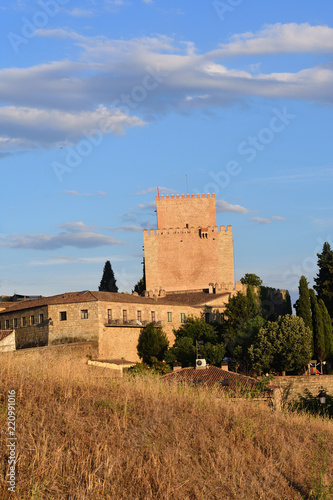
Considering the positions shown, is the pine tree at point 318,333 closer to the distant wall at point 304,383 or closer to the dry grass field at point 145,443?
the distant wall at point 304,383

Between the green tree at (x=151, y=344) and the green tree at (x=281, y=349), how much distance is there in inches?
281

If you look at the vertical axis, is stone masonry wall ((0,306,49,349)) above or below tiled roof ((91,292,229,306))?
below

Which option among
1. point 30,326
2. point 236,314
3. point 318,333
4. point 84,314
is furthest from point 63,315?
point 318,333

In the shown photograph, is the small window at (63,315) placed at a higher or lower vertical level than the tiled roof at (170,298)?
lower

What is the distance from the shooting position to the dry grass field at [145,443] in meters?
8.45

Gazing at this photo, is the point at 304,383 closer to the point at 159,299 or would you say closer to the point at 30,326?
the point at 30,326

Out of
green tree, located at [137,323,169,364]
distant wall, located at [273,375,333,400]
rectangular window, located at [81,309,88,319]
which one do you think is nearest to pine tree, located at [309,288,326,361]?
green tree, located at [137,323,169,364]

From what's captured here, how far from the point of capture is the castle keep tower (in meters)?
63.4

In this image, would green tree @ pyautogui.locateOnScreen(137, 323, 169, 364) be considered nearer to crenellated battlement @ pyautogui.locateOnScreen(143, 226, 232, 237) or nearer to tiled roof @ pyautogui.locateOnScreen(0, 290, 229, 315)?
tiled roof @ pyautogui.locateOnScreen(0, 290, 229, 315)

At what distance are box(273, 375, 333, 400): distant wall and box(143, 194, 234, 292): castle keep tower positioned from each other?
2696 centimetres

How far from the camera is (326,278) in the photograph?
57500 mm

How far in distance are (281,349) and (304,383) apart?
6.74 meters

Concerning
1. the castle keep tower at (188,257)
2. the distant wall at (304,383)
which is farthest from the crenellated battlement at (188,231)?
the distant wall at (304,383)

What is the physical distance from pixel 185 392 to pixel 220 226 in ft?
173
